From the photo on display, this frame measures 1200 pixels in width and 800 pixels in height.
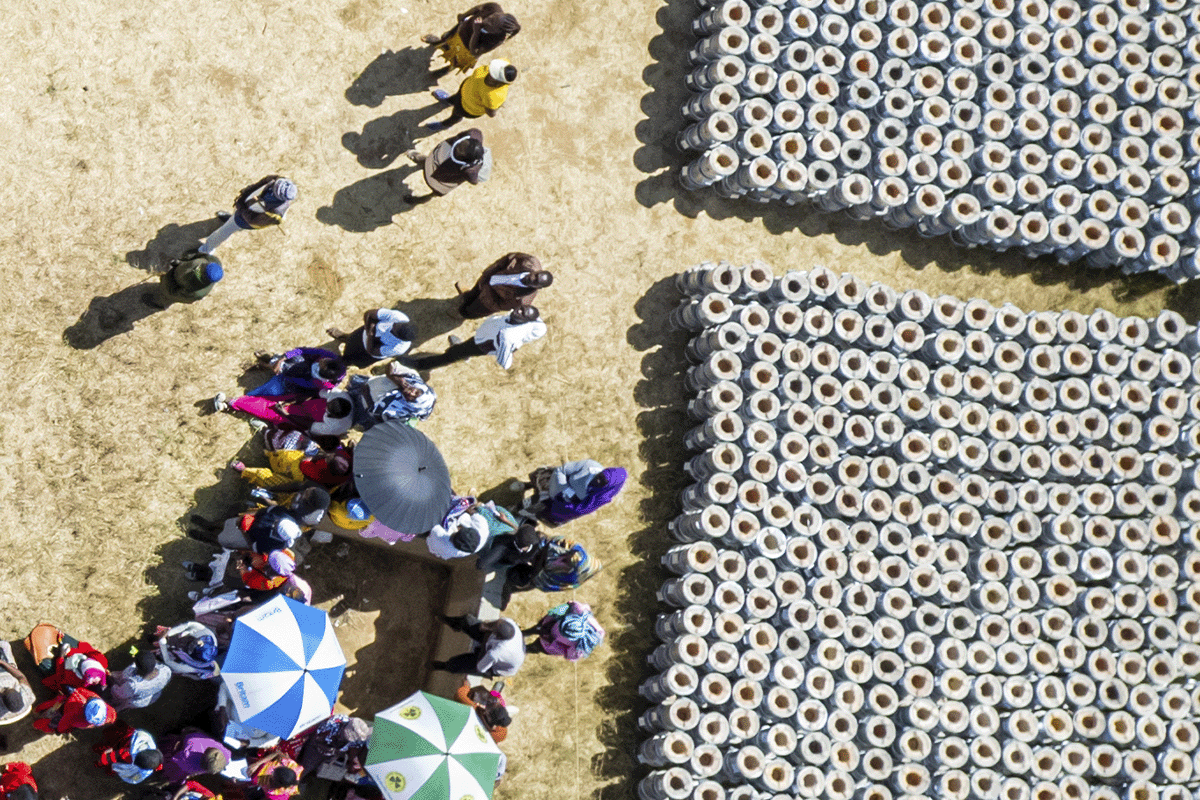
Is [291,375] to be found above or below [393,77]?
below

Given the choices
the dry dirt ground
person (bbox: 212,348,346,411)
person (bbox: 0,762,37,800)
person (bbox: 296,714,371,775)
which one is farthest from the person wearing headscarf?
person (bbox: 0,762,37,800)

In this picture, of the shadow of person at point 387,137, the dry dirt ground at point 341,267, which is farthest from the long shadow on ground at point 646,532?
the shadow of person at point 387,137

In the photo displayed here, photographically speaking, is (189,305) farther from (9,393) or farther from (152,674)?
(152,674)

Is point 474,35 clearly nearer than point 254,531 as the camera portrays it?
No

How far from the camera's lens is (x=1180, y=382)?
13492mm

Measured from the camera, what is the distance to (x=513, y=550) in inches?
451

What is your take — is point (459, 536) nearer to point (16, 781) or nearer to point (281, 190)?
point (281, 190)

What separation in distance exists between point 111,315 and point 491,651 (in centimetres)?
553

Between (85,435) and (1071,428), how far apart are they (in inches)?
447

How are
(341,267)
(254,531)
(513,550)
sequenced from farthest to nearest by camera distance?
(341,267), (513,550), (254,531)

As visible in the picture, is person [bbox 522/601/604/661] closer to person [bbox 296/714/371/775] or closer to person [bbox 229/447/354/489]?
person [bbox 296/714/371/775]

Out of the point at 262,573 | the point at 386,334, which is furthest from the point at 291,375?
the point at 262,573

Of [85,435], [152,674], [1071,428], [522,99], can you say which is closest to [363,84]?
[522,99]

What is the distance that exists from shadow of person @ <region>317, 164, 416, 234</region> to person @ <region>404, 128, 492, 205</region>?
7.0 inches
